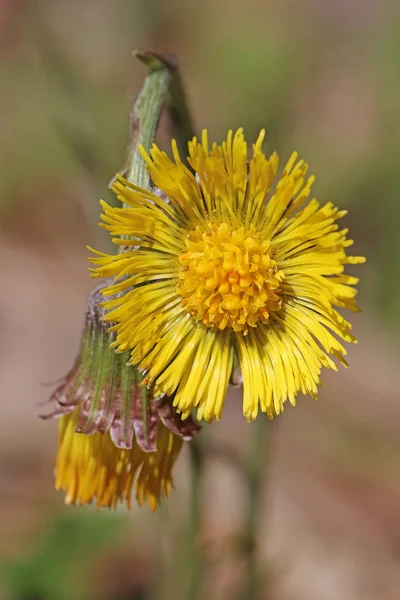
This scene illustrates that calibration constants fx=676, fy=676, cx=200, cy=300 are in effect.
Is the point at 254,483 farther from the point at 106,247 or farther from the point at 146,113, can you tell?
the point at 146,113

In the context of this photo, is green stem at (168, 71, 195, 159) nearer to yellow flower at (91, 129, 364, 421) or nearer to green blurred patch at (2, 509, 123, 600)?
yellow flower at (91, 129, 364, 421)

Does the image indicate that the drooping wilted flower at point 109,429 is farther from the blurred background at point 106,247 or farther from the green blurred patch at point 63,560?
the green blurred patch at point 63,560

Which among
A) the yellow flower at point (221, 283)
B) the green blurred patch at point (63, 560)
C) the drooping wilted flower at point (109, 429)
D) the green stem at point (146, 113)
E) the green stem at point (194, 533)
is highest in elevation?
the green stem at point (146, 113)

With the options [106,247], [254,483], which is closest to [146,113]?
[106,247]

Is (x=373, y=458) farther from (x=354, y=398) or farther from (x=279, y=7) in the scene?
(x=279, y=7)

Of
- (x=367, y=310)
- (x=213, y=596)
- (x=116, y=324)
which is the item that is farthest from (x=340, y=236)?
(x=367, y=310)

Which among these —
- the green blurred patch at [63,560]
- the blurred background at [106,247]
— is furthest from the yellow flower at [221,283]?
the green blurred patch at [63,560]
